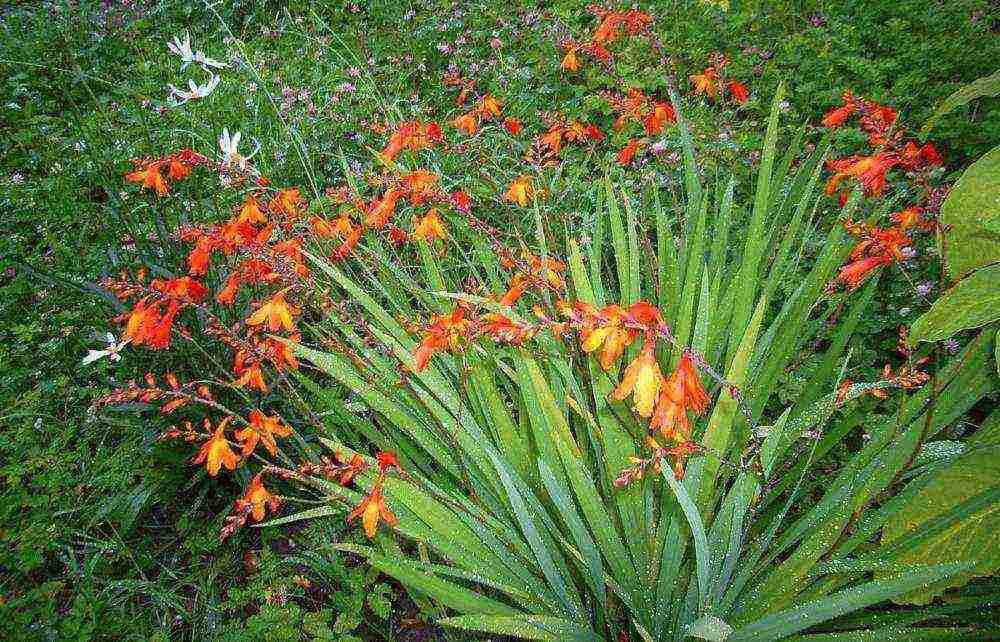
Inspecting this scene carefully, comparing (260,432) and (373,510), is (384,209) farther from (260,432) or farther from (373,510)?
(373,510)

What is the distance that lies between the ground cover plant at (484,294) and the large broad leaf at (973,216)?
0.21 metres

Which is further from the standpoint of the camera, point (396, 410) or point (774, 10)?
point (774, 10)

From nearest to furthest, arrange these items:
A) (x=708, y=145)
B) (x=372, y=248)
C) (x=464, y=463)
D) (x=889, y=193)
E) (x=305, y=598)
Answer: (x=464, y=463) < (x=305, y=598) < (x=372, y=248) < (x=889, y=193) < (x=708, y=145)

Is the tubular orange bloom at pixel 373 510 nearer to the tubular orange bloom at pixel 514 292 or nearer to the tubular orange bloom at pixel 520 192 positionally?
the tubular orange bloom at pixel 514 292

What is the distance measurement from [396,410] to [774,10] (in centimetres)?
324

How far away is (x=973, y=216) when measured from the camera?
1.02 meters

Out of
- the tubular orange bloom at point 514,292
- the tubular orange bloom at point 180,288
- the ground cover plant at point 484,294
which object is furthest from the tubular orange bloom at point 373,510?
the tubular orange bloom at point 180,288

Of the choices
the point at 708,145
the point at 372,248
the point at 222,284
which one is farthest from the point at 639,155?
the point at 222,284

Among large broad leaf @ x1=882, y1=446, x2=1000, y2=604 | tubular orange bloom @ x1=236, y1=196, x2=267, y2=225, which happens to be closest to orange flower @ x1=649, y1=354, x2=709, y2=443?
large broad leaf @ x1=882, y1=446, x2=1000, y2=604

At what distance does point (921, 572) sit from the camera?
1086 millimetres

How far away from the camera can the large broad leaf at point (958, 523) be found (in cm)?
111

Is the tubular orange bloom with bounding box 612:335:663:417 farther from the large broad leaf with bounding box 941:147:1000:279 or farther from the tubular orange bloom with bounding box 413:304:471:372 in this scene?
the large broad leaf with bounding box 941:147:1000:279

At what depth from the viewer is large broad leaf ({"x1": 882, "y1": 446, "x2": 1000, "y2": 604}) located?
111cm

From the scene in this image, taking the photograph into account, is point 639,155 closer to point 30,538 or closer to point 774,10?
point 774,10
